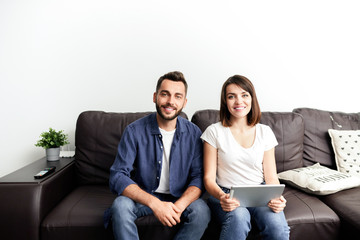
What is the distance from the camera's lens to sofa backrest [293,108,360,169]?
6.13ft

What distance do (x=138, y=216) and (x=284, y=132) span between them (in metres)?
1.15

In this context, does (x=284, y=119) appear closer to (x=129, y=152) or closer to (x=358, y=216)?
(x=358, y=216)

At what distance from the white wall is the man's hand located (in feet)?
3.43

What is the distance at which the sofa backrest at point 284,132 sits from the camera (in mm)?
1780

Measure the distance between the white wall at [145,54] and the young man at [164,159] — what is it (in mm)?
690

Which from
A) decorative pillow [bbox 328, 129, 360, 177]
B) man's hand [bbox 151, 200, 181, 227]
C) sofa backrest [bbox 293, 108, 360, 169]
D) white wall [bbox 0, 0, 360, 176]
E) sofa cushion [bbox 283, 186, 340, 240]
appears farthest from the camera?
white wall [bbox 0, 0, 360, 176]

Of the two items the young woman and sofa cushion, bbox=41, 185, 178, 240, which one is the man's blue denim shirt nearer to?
the young woman

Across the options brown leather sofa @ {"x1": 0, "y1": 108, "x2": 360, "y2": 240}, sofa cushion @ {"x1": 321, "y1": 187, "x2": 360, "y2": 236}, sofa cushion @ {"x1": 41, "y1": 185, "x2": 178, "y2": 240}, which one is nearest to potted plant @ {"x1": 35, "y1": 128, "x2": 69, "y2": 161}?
brown leather sofa @ {"x1": 0, "y1": 108, "x2": 360, "y2": 240}

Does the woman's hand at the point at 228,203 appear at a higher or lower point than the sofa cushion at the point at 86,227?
higher

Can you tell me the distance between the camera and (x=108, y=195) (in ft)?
5.11

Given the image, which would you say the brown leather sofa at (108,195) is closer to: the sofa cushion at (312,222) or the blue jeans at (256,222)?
the sofa cushion at (312,222)

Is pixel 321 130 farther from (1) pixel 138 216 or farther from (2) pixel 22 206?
(2) pixel 22 206

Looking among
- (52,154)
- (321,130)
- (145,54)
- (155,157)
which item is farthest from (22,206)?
(321,130)

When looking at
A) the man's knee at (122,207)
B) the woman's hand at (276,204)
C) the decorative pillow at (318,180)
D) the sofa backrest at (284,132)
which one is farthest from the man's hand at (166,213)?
the decorative pillow at (318,180)
